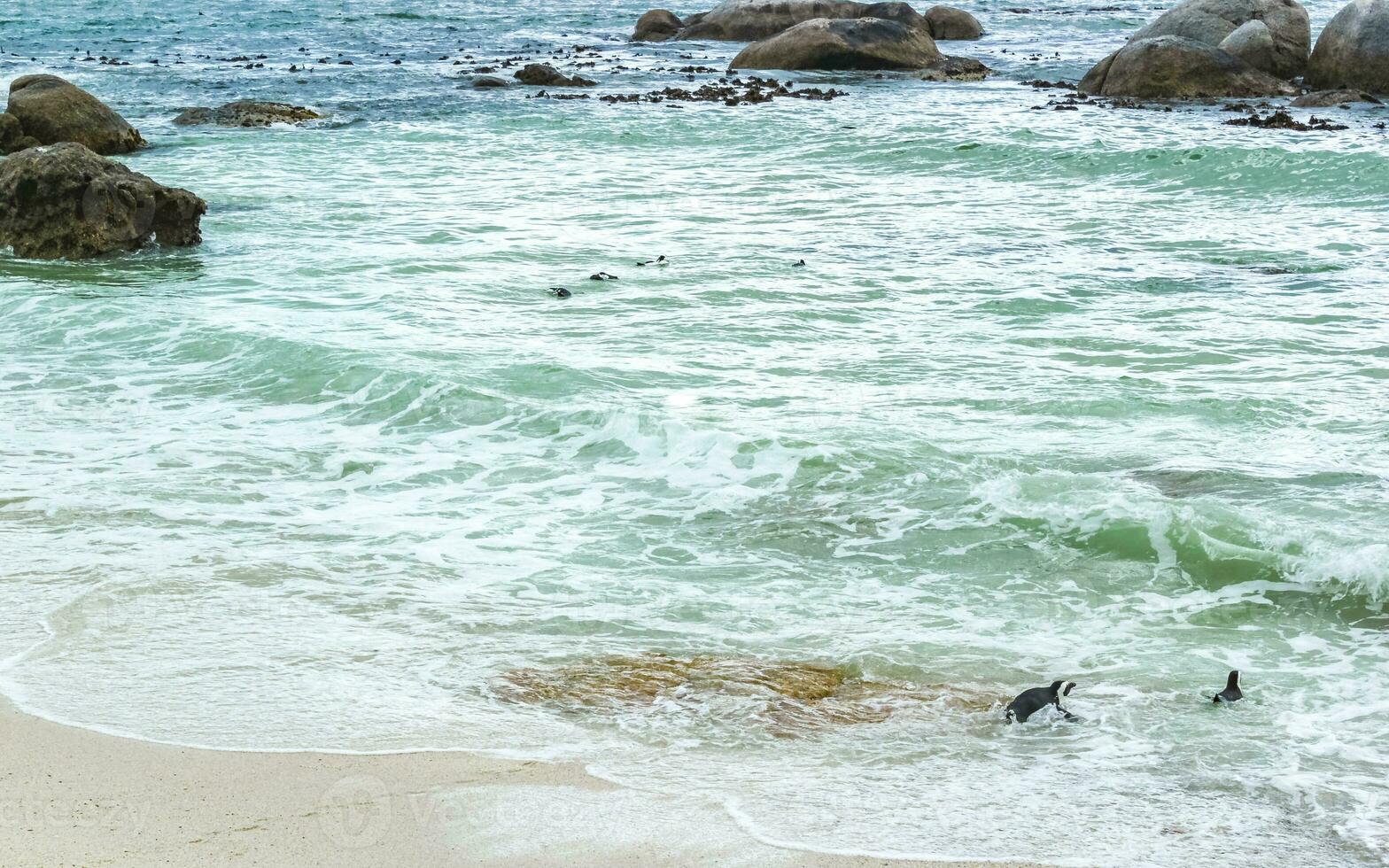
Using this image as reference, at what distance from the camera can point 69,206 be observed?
12.9 metres

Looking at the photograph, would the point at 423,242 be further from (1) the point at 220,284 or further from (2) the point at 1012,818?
(2) the point at 1012,818

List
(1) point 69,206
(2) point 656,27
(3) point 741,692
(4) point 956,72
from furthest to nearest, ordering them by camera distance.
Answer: (2) point 656,27 < (4) point 956,72 < (1) point 69,206 < (3) point 741,692

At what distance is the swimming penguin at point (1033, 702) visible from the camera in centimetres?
457

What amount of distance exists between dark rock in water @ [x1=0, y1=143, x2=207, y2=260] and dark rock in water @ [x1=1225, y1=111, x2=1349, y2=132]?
14.9 m

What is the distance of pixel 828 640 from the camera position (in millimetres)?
5387

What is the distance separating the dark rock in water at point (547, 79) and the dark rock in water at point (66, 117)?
9361 millimetres

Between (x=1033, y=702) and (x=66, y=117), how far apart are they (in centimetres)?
1866

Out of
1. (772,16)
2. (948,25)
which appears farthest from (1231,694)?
(948,25)

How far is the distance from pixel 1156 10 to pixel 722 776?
40.9 m

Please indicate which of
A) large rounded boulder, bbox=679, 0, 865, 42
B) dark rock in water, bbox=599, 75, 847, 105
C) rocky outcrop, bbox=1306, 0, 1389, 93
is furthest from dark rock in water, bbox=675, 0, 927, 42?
rocky outcrop, bbox=1306, 0, 1389, 93

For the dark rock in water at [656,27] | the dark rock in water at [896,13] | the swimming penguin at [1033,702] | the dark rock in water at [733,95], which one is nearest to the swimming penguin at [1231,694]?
the swimming penguin at [1033,702]

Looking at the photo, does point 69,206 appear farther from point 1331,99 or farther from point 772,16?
point 772,16

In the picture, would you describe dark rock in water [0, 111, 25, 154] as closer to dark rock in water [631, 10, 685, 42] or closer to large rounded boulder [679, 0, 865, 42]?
large rounded boulder [679, 0, 865, 42]

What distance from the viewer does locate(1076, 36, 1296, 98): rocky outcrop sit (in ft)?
76.0
